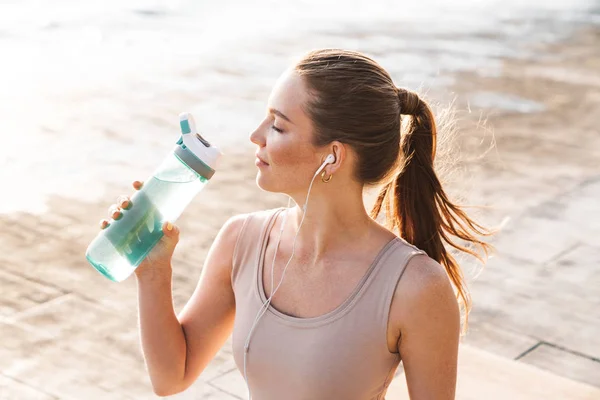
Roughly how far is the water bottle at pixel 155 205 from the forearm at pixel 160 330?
8 cm

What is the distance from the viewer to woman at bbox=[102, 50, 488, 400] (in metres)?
2.43

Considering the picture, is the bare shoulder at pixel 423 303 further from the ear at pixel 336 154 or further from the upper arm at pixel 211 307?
the upper arm at pixel 211 307

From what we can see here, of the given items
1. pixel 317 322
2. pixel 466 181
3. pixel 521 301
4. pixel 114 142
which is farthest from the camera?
pixel 114 142

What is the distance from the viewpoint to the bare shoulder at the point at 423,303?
2401 mm

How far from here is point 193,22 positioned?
13.1 m

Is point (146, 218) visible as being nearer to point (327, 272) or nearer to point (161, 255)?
point (161, 255)

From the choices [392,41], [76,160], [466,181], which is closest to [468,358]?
[466,181]

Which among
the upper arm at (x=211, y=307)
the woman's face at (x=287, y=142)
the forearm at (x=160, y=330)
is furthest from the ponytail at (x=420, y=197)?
the forearm at (x=160, y=330)

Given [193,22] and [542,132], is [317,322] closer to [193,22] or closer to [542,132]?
[542,132]

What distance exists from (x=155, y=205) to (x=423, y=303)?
2.35 feet

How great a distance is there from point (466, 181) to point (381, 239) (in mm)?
4878

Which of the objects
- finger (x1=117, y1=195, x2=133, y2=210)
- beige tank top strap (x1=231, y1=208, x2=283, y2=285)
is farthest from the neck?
finger (x1=117, y1=195, x2=133, y2=210)

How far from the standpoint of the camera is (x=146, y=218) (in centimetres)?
253

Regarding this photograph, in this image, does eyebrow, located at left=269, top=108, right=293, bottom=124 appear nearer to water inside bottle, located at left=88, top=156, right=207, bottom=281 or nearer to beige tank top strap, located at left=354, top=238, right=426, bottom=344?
water inside bottle, located at left=88, top=156, right=207, bottom=281
